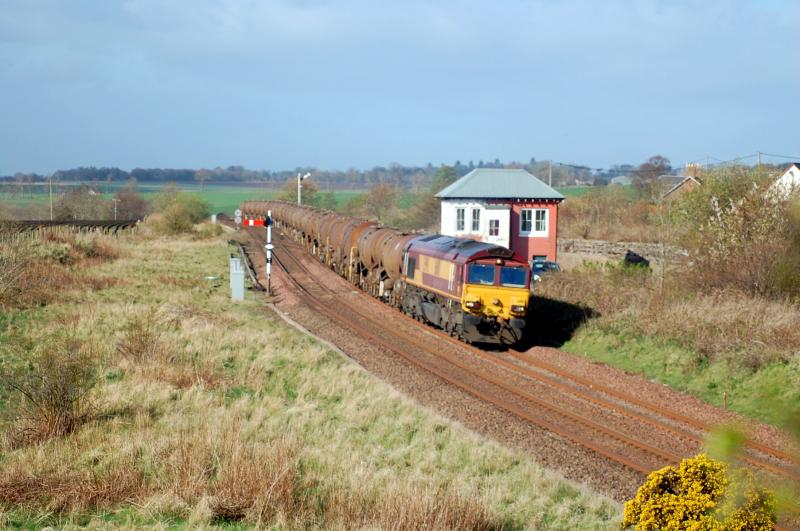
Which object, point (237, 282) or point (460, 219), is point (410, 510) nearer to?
point (237, 282)

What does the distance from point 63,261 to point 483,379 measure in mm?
25692

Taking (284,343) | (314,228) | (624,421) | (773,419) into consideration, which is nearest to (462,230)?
(314,228)

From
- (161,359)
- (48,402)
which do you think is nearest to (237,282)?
(161,359)

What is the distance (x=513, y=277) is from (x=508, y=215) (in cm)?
2010

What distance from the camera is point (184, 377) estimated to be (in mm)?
15469

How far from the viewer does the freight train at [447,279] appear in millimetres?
21438

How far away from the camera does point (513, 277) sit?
21.7 m

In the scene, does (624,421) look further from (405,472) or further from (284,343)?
(284,343)

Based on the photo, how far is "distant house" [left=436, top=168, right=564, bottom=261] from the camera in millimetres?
41531

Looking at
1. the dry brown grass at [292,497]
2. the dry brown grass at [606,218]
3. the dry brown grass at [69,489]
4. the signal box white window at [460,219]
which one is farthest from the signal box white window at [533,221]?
the dry brown grass at [69,489]

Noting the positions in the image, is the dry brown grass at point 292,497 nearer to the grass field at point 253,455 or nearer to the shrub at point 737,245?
the grass field at point 253,455

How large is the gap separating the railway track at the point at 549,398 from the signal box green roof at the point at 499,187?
1782 cm

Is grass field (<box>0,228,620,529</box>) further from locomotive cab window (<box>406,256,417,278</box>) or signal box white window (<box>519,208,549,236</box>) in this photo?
signal box white window (<box>519,208,549,236</box>)

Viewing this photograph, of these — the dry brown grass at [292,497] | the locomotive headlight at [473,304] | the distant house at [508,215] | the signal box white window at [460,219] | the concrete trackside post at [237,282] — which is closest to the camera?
the dry brown grass at [292,497]
